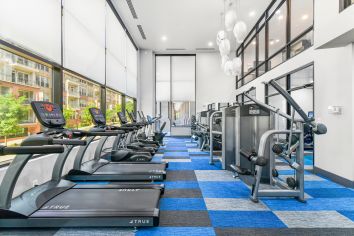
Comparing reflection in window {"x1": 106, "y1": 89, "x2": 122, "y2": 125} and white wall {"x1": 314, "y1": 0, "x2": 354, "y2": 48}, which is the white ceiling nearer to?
reflection in window {"x1": 106, "y1": 89, "x2": 122, "y2": 125}

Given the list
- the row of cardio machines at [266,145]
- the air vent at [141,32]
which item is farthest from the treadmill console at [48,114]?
the air vent at [141,32]

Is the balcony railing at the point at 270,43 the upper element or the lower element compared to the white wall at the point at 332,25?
upper

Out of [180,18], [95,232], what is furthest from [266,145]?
[180,18]

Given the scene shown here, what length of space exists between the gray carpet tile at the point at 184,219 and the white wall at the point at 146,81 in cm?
947

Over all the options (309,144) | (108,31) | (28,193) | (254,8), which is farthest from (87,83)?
(309,144)

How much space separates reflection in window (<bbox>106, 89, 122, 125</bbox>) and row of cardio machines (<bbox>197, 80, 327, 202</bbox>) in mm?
3533

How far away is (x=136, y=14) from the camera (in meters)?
7.78

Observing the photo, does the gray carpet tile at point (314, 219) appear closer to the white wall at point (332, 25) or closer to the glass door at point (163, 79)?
the white wall at point (332, 25)

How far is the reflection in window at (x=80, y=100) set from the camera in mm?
4969

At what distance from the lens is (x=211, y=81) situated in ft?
39.8

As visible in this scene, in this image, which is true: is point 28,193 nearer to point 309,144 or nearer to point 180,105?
point 309,144

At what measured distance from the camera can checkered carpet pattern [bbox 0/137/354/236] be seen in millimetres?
2223

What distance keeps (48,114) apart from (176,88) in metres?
10.3

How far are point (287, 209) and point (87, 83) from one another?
4.84m
